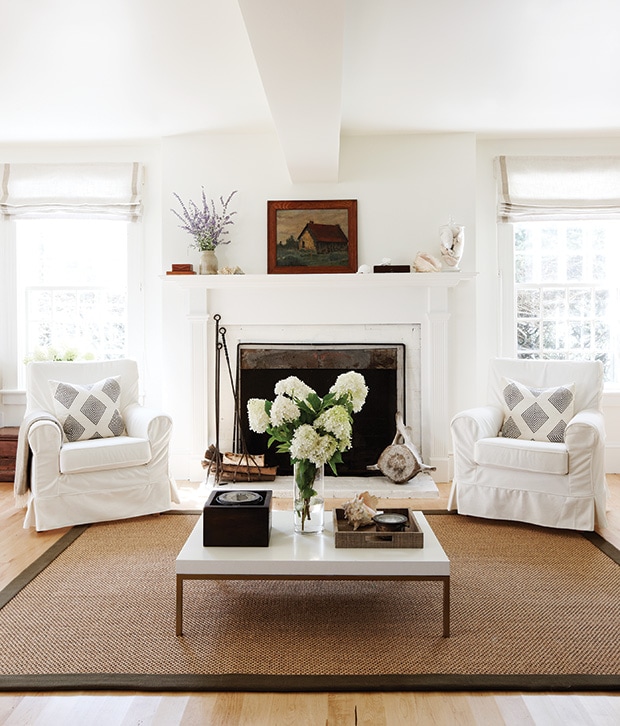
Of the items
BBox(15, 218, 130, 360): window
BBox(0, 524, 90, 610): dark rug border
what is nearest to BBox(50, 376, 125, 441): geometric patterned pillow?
BBox(0, 524, 90, 610): dark rug border

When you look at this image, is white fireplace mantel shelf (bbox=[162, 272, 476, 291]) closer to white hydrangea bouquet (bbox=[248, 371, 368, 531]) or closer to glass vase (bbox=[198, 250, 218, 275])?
glass vase (bbox=[198, 250, 218, 275])

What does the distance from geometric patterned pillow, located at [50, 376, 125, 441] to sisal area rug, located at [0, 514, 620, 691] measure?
853 millimetres

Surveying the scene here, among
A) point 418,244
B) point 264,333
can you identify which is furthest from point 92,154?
point 418,244

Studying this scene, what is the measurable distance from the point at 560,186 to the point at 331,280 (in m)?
1.96

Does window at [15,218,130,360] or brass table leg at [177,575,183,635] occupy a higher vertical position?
window at [15,218,130,360]

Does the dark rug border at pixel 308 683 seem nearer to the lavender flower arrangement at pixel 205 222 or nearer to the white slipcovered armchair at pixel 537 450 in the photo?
the white slipcovered armchair at pixel 537 450

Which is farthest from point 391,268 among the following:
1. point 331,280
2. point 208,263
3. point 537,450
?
point 537,450

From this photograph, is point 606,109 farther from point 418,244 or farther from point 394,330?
point 394,330

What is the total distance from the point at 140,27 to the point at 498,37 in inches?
69.5

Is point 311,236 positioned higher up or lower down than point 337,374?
Answer: higher up

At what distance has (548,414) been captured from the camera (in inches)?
152

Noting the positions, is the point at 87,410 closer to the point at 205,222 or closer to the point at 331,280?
the point at 205,222

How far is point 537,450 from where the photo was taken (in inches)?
142

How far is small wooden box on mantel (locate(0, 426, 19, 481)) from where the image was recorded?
15.7 feet
